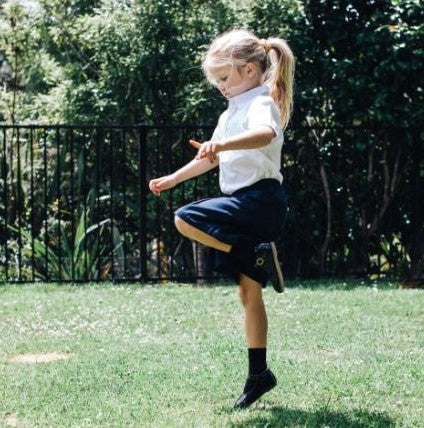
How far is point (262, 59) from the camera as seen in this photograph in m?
4.21

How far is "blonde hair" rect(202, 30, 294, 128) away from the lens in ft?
13.6

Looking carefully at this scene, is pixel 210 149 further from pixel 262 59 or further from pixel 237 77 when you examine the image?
pixel 262 59

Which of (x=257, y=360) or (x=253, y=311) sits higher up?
(x=253, y=311)

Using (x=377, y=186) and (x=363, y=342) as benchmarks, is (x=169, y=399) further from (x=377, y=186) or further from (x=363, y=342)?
(x=377, y=186)

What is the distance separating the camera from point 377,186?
985 centimetres

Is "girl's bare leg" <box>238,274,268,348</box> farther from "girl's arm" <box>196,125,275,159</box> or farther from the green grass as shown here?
"girl's arm" <box>196,125,275,159</box>

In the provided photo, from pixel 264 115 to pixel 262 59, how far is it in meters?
0.36

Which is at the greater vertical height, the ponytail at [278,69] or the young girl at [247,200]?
the ponytail at [278,69]

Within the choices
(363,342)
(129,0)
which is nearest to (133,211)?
(129,0)

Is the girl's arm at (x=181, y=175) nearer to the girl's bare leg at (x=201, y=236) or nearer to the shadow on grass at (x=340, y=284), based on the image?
the girl's bare leg at (x=201, y=236)

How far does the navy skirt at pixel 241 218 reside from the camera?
4023 millimetres

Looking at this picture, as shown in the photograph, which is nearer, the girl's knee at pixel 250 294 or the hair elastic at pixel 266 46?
the girl's knee at pixel 250 294

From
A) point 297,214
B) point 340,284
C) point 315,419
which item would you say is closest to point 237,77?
point 315,419

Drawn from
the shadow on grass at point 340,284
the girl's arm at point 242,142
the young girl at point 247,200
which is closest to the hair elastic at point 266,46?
the young girl at point 247,200
